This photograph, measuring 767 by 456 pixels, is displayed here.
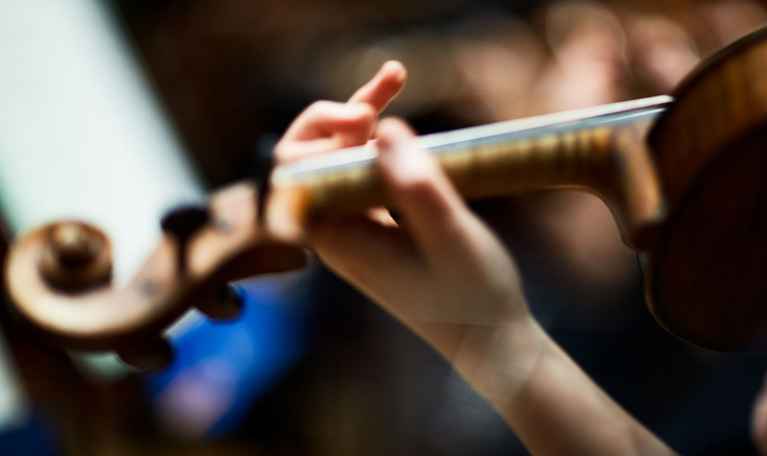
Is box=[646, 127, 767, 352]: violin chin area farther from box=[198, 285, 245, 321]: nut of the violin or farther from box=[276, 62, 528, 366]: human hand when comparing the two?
box=[198, 285, 245, 321]: nut of the violin

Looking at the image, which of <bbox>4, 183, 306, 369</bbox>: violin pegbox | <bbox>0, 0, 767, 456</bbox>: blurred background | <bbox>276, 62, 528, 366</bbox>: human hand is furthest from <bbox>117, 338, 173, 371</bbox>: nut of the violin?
<bbox>0, 0, 767, 456</bbox>: blurred background

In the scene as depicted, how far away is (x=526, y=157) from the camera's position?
0.44 metres

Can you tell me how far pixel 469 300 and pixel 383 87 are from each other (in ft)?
0.52

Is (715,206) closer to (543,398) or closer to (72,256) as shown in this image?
(543,398)

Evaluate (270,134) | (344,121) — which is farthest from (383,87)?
(270,134)

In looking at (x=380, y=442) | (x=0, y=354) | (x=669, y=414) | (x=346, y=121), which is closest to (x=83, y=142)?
(x=0, y=354)

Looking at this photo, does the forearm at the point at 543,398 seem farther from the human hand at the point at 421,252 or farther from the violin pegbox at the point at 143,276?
the violin pegbox at the point at 143,276

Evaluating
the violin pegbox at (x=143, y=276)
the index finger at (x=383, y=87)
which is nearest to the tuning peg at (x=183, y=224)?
the violin pegbox at (x=143, y=276)

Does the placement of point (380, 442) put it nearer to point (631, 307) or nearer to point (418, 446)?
point (418, 446)

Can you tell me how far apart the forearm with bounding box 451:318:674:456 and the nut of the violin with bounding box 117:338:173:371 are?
199 mm

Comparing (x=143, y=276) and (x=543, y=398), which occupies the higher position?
(x=143, y=276)

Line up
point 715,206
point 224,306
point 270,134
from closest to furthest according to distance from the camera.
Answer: point 715,206, point 224,306, point 270,134

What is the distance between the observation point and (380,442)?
0.76m

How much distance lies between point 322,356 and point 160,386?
0.29m
